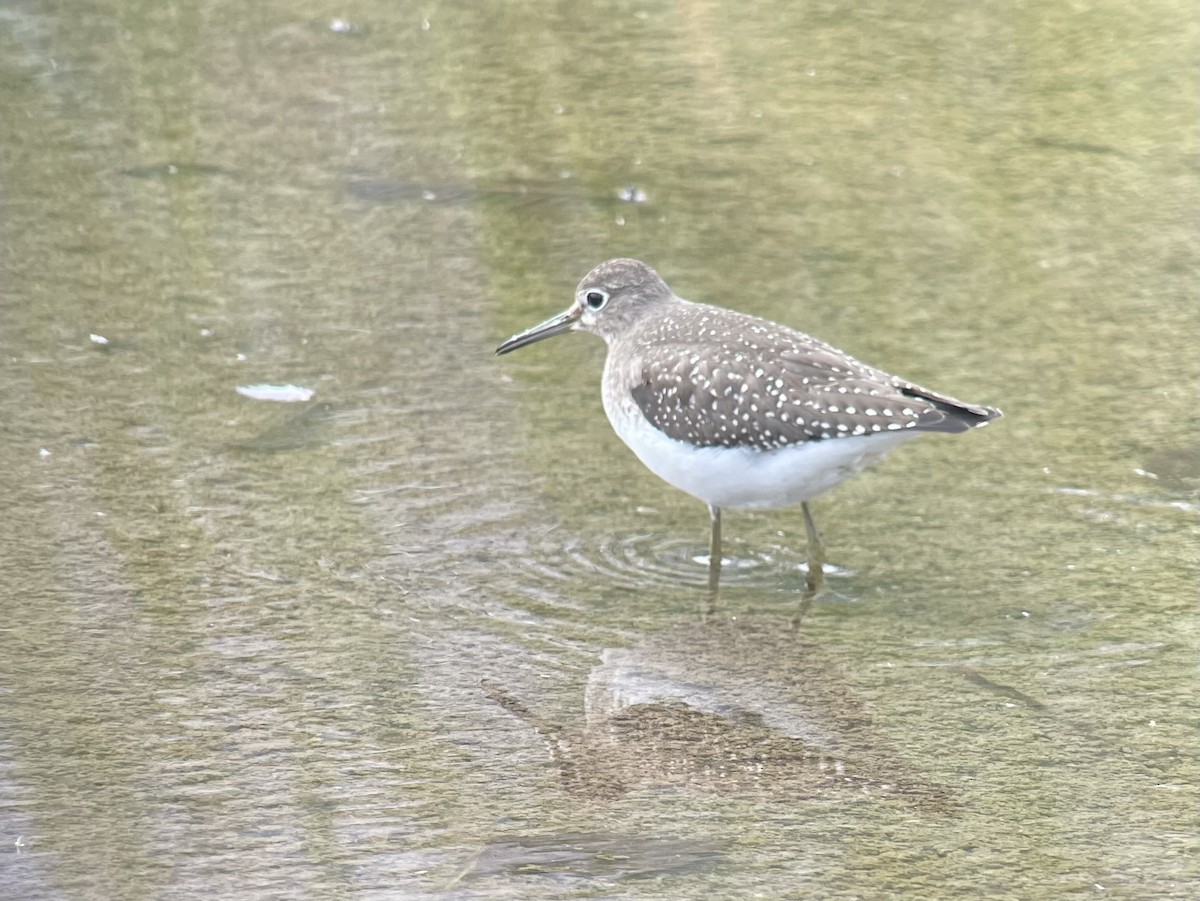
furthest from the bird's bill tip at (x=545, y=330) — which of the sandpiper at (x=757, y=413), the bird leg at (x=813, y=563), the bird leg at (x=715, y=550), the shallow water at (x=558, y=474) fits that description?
the bird leg at (x=813, y=563)

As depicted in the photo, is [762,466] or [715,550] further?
[715,550]

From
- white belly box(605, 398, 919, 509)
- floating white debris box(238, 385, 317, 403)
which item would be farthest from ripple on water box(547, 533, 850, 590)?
floating white debris box(238, 385, 317, 403)

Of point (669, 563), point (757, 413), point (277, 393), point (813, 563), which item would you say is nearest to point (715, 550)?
point (669, 563)

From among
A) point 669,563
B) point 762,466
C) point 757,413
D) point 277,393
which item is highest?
point 757,413

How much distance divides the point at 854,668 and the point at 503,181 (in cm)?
416

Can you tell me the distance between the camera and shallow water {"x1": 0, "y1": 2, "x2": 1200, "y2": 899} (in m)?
4.41

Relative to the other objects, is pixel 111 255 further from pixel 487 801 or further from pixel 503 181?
pixel 487 801

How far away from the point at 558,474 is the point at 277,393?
1159mm

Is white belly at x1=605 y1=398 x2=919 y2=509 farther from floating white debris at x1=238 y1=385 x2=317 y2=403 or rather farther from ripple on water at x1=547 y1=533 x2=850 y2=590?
floating white debris at x1=238 y1=385 x2=317 y2=403

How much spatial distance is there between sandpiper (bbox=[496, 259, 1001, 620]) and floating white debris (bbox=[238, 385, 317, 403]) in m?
1.22

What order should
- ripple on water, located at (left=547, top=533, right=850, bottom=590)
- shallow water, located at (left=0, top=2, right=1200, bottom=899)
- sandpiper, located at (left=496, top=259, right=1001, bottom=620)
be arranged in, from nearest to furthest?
shallow water, located at (left=0, top=2, right=1200, bottom=899), sandpiper, located at (left=496, top=259, right=1001, bottom=620), ripple on water, located at (left=547, top=533, right=850, bottom=590)

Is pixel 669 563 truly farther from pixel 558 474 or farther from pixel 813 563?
pixel 558 474

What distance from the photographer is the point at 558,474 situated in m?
6.37

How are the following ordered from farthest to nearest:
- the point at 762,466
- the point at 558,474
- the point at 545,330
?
the point at 545,330 → the point at 558,474 → the point at 762,466
